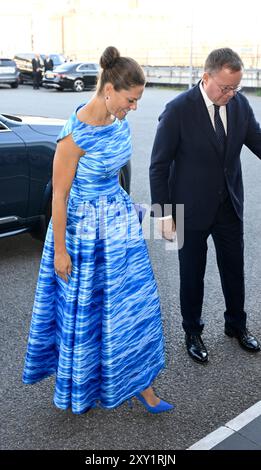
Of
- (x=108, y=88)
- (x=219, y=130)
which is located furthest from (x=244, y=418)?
(x=108, y=88)

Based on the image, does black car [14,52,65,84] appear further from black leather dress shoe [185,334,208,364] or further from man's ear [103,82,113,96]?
man's ear [103,82,113,96]

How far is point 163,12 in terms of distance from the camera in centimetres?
6656

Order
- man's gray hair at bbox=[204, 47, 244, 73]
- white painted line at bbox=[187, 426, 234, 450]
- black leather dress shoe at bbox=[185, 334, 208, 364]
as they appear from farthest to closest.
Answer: black leather dress shoe at bbox=[185, 334, 208, 364] → man's gray hair at bbox=[204, 47, 244, 73] → white painted line at bbox=[187, 426, 234, 450]

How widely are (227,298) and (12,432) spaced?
5.17 ft

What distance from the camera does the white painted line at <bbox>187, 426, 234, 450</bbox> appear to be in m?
2.69

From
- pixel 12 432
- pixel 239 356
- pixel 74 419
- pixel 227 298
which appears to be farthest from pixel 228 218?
pixel 12 432

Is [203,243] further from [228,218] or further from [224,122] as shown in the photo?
[224,122]

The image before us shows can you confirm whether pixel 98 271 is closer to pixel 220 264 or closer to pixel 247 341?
pixel 220 264

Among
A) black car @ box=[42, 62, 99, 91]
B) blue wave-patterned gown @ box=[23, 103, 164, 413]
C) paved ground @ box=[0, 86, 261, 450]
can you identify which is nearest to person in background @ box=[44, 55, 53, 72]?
black car @ box=[42, 62, 99, 91]

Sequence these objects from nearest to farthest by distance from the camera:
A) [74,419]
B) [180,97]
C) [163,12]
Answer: [74,419] → [180,97] → [163,12]

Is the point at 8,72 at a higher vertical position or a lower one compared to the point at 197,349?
lower

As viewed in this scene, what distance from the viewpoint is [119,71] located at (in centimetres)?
253

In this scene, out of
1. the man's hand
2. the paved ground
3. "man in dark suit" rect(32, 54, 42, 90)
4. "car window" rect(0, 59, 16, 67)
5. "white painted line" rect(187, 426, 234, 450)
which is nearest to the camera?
"white painted line" rect(187, 426, 234, 450)

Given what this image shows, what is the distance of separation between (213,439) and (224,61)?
1.85 m
